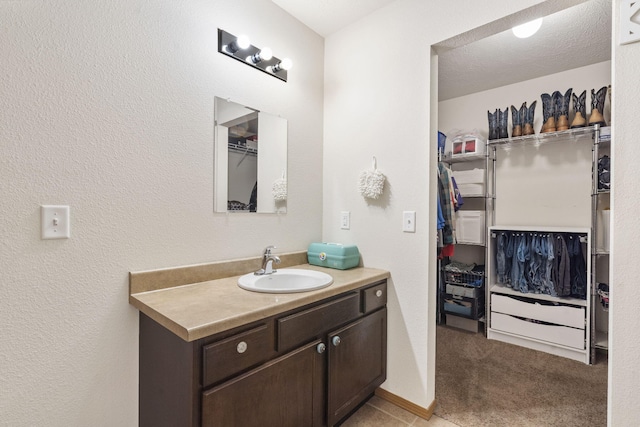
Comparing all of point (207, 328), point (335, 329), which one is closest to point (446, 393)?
point (335, 329)

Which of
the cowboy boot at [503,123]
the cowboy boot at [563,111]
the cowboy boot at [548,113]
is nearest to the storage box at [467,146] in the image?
the cowboy boot at [503,123]

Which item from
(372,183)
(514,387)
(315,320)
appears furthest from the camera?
(514,387)

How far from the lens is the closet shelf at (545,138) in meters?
2.44

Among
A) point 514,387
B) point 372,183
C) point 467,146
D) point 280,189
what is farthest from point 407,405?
point 467,146

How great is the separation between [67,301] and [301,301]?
87 centimetres

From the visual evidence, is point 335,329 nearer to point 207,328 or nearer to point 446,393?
point 207,328

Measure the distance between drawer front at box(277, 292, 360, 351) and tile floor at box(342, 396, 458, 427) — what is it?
1.97 ft

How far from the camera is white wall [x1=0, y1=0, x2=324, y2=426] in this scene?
1042 millimetres

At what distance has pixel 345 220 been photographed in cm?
206

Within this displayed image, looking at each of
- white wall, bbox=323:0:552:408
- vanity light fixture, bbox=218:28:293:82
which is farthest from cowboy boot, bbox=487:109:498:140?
vanity light fixture, bbox=218:28:293:82

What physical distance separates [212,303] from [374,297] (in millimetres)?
911

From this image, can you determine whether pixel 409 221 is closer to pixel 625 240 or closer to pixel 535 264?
pixel 625 240

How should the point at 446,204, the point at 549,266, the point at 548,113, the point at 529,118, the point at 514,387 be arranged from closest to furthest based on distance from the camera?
1. the point at 514,387
2. the point at 446,204
3. the point at 549,266
4. the point at 548,113
5. the point at 529,118

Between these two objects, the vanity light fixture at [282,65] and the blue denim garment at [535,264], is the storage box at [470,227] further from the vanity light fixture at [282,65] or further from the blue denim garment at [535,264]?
the vanity light fixture at [282,65]
